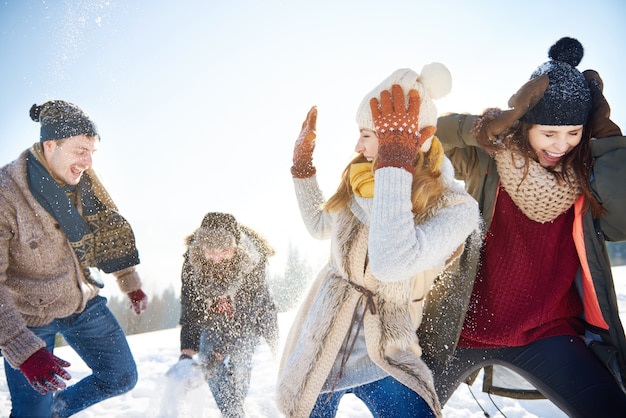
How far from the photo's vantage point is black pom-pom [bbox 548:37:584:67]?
1.93 metres

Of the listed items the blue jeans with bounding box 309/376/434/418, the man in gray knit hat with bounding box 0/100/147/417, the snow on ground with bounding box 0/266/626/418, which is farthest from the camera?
the snow on ground with bounding box 0/266/626/418

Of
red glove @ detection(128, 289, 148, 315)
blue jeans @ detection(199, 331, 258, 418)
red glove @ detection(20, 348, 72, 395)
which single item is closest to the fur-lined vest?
red glove @ detection(20, 348, 72, 395)

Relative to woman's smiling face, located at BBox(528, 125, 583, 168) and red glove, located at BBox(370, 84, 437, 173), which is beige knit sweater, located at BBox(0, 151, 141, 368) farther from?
woman's smiling face, located at BBox(528, 125, 583, 168)

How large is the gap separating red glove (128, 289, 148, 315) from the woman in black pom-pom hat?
2.02 m

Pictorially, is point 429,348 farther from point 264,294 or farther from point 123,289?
point 123,289

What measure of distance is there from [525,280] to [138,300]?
248cm

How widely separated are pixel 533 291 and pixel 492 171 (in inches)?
24.5

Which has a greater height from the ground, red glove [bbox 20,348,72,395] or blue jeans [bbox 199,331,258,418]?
red glove [bbox 20,348,72,395]

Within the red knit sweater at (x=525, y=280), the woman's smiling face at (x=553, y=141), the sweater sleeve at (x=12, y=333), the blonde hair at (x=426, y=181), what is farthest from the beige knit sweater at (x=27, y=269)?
the woman's smiling face at (x=553, y=141)

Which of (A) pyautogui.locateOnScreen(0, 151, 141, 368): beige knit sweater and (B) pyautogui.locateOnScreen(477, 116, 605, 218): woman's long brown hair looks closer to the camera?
(B) pyautogui.locateOnScreen(477, 116, 605, 218): woman's long brown hair

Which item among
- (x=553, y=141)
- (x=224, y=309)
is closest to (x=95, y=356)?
(x=224, y=309)

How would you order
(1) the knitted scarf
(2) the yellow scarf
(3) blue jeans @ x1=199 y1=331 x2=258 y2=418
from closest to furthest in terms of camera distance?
(2) the yellow scarf, (1) the knitted scarf, (3) blue jeans @ x1=199 y1=331 x2=258 y2=418

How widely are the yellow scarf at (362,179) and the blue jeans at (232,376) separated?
85.5 inches

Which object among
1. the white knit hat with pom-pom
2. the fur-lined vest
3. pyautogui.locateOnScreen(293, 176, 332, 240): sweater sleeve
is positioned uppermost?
the white knit hat with pom-pom
